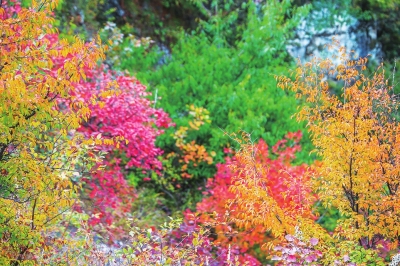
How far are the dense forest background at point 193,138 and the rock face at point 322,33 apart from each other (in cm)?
4

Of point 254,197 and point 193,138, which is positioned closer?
point 254,197

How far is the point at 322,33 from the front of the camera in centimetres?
1554

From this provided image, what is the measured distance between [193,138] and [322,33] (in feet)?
22.2

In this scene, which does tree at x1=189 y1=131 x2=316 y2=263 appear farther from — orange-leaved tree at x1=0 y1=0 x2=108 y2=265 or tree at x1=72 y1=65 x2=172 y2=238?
orange-leaved tree at x1=0 y1=0 x2=108 y2=265

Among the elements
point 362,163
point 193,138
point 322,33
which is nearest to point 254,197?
point 362,163

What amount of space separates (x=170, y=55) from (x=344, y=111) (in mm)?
8589

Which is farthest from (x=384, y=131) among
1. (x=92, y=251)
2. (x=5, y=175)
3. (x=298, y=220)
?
(x=5, y=175)

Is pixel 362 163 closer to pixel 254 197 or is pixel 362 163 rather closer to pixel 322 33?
pixel 254 197

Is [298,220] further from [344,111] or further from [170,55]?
[170,55]

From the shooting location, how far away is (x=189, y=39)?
548 inches

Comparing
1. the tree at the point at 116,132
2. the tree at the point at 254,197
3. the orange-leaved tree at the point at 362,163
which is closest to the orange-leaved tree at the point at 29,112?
the tree at the point at 254,197

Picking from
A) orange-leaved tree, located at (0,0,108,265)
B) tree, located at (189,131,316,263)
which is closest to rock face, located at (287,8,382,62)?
tree, located at (189,131,316,263)

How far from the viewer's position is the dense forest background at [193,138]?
4633 millimetres

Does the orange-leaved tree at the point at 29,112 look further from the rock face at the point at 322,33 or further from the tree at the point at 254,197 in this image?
the rock face at the point at 322,33
